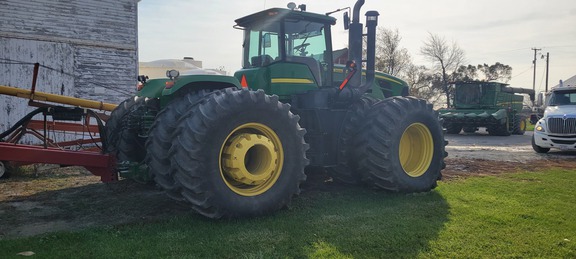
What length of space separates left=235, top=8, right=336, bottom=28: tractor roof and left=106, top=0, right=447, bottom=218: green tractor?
2 cm

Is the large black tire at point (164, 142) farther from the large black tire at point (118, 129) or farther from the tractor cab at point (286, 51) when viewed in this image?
the tractor cab at point (286, 51)

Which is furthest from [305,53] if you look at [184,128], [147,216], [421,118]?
[147,216]

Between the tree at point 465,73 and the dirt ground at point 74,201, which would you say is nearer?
the dirt ground at point 74,201

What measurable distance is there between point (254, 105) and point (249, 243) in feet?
5.04

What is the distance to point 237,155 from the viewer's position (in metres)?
4.76

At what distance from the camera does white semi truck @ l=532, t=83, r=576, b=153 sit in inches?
488

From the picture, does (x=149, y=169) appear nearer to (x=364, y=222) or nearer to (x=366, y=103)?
(x=364, y=222)

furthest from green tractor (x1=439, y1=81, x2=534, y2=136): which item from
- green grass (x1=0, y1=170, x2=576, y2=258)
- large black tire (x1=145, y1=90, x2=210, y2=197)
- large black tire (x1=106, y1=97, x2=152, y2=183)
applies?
large black tire (x1=145, y1=90, x2=210, y2=197)

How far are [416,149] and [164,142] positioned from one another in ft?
13.0

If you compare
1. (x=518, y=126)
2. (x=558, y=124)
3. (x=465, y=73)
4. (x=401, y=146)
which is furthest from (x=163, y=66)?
(x=465, y=73)

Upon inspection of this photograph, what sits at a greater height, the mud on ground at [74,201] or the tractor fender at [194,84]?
the tractor fender at [194,84]

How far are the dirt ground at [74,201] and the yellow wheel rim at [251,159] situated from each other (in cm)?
85

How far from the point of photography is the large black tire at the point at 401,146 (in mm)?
6016

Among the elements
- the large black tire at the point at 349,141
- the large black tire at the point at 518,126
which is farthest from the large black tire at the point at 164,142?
the large black tire at the point at 518,126
